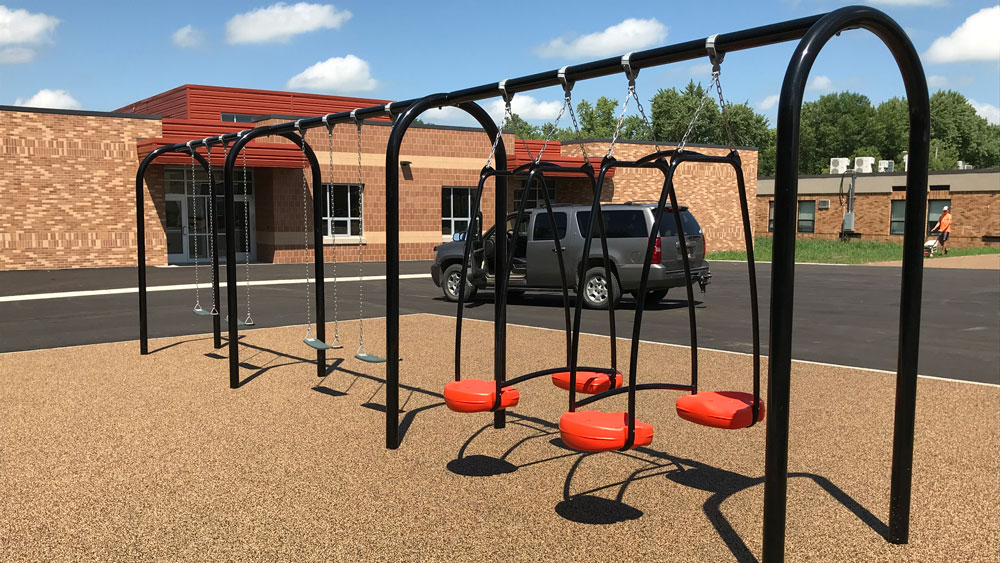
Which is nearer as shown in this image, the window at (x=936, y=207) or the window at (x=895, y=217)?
the window at (x=936, y=207)

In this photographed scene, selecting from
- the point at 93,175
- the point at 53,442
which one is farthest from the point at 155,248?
the point at 53,442

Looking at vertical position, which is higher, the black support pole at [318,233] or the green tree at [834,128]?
the green tree at [834,128]

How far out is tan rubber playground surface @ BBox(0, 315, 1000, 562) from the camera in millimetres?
4488

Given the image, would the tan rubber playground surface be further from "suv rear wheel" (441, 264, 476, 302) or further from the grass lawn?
the grass lawn

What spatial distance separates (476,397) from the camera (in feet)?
18.3

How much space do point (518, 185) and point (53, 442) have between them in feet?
95.7

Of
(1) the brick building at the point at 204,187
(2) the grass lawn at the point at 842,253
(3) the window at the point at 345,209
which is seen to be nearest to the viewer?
(1) the brick building at the point at 204,187

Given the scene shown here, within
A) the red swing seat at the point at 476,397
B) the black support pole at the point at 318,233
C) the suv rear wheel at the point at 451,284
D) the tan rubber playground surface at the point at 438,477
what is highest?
the black support pole at the point at 318,233

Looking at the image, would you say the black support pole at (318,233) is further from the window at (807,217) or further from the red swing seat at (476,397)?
the window at (807,217)

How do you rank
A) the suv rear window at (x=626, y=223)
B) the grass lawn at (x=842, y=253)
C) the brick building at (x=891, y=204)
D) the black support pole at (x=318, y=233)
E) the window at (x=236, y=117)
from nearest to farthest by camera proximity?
the black support pole at (x=318, y=233) < the suv rear window at (x=626, y=223) < the grass lawn at (x=842, y=253) < the window at (x=236, y=117) < the brick building at (x=891, y=204)

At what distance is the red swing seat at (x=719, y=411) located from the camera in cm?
472

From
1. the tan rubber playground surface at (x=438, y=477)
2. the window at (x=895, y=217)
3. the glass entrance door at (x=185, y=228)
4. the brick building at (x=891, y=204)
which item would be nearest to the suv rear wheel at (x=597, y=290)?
the tan rubber playground surface at (x=438, y=477)

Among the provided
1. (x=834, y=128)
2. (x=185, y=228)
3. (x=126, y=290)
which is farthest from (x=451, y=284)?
(x=834, y=128)

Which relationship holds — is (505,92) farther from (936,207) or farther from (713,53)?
(936,207)
